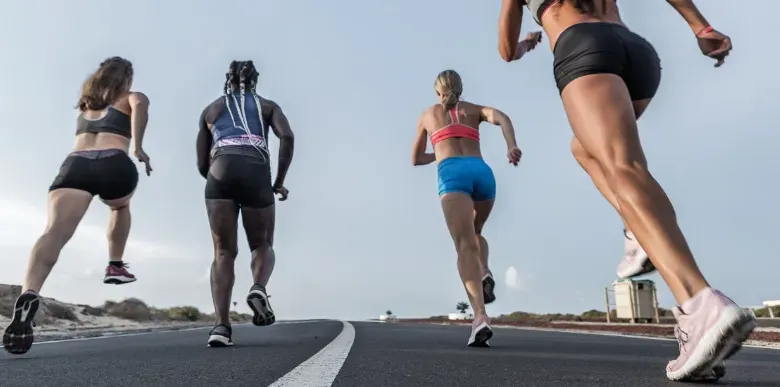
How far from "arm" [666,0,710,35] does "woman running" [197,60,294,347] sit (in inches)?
133

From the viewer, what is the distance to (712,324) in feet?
6.04

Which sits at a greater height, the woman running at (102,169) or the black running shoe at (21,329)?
the woman running at (102,169)

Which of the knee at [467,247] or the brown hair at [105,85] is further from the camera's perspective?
the brown hair at [105,85]

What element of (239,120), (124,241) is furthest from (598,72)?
(124,241)

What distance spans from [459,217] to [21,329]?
3355 mm

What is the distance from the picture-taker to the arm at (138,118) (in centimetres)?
520

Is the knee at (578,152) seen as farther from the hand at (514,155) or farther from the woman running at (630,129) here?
the hand at (514,155)

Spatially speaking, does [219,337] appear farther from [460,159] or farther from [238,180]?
[460,159]

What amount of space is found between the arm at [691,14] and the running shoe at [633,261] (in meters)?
0.98

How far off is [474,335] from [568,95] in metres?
2.50

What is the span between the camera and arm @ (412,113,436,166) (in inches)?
238

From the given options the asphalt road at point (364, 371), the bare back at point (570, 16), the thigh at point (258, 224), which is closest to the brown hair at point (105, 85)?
the thigh at point (258, 224)

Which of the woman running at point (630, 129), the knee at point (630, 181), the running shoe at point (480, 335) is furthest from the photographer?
the running shoe at point (480, 335)

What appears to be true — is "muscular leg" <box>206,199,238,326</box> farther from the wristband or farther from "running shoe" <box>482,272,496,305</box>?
the wristband
